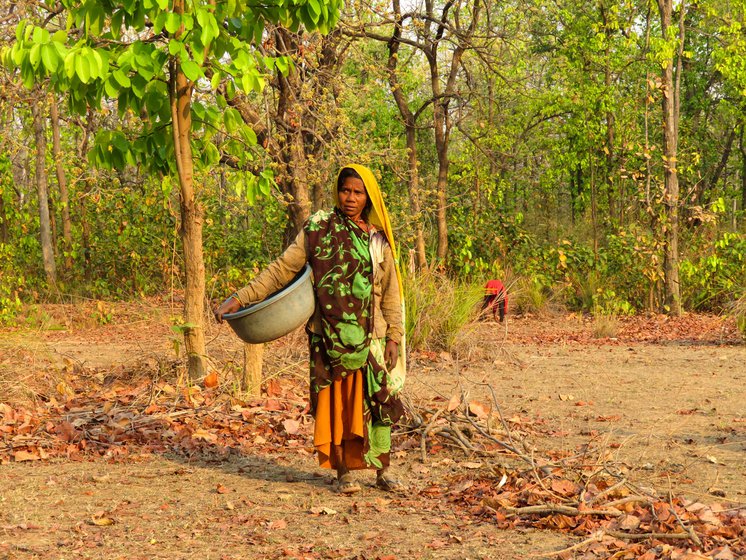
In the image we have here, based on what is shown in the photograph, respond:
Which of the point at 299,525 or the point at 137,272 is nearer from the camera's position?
the point at 299,525

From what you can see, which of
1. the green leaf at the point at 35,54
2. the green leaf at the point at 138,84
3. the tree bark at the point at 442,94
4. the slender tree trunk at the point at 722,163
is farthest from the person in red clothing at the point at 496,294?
the slender tree trunk at the point at 722,163

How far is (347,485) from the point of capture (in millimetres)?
4879

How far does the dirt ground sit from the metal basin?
34.1 inches

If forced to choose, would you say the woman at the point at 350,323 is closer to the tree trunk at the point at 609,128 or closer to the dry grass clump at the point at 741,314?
the dry grass clump at the point at 741,314

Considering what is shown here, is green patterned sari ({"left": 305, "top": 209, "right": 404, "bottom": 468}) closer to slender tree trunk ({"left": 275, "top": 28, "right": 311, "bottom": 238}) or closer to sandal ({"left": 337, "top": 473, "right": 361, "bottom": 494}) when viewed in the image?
sandal ({"left": 337, "top": 473, "right": 361, "bottom": 494})

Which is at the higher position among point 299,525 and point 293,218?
point 293,218

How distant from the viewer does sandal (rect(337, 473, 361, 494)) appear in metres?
4.87

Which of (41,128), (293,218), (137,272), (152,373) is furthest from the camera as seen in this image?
(137,272)

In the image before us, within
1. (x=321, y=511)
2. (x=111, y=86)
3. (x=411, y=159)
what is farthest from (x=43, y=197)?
(x=321, y=511)

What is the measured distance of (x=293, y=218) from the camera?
11008 millimetres

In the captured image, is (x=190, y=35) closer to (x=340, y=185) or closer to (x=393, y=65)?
(x=340, y=185)

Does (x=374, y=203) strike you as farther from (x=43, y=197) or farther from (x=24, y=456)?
(x=43, y=197)

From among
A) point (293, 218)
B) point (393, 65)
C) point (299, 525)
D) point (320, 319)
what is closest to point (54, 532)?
point (299, 525)

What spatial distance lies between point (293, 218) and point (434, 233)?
535cm
